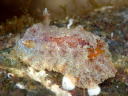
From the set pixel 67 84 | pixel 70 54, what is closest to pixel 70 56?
pixel 70 54

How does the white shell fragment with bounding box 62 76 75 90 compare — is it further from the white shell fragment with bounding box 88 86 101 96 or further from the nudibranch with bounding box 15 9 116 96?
the white shell fragment with bounding box 88 86 101 96

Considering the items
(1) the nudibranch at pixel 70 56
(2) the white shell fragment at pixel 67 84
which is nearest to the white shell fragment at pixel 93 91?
(1) the nudibranch at pixel 70 56

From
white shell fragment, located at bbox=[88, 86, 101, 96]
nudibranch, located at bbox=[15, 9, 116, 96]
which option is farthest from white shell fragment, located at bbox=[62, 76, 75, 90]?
white shell fragment, located at bbox=[88, 86, 101, 96]

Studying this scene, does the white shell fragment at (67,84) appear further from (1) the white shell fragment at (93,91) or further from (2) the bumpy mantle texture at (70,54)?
(1) the white shell fragment at (93,91)

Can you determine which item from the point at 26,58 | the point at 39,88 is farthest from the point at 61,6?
the point at 39,88

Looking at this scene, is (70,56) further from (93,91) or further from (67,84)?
(93,91)

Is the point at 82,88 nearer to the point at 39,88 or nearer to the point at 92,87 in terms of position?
the point at 92,87

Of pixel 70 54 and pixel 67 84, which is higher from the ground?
pixel 70 54
